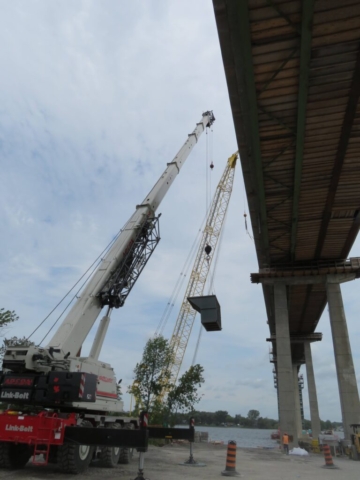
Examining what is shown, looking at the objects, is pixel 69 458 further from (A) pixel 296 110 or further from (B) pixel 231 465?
(A) pixel 296 110

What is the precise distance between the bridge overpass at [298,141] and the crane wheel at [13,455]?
1229cm

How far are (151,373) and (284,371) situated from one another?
1051 centimetres

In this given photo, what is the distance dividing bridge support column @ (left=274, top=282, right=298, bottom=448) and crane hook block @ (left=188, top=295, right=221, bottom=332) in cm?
1141

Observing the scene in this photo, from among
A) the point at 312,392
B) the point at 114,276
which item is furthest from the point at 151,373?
the point at 312,392

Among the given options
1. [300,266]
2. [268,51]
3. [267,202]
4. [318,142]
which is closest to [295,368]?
[300,266]

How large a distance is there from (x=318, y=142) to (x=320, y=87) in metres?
3.16

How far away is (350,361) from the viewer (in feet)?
82.8

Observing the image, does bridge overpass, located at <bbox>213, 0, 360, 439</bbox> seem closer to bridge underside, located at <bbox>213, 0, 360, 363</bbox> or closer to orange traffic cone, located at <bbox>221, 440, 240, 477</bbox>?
bridge underside, located at <bbox>213, 0, 360, 363</bbox>

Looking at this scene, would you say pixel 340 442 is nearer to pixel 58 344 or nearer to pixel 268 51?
pixel 58 344

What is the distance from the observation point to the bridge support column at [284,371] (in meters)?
24.9

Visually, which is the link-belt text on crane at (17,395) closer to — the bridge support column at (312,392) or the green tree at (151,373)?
the green tree at (151,373)

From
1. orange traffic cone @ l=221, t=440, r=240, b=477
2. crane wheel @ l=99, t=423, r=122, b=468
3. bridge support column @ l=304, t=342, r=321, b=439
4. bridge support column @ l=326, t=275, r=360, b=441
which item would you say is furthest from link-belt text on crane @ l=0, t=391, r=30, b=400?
bridge support column @ l=304, t=342, r=321, b=439

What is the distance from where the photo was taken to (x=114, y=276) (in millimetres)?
13938

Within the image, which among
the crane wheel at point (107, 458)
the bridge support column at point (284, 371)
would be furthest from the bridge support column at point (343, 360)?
the crane wheel at point (107, 458)
